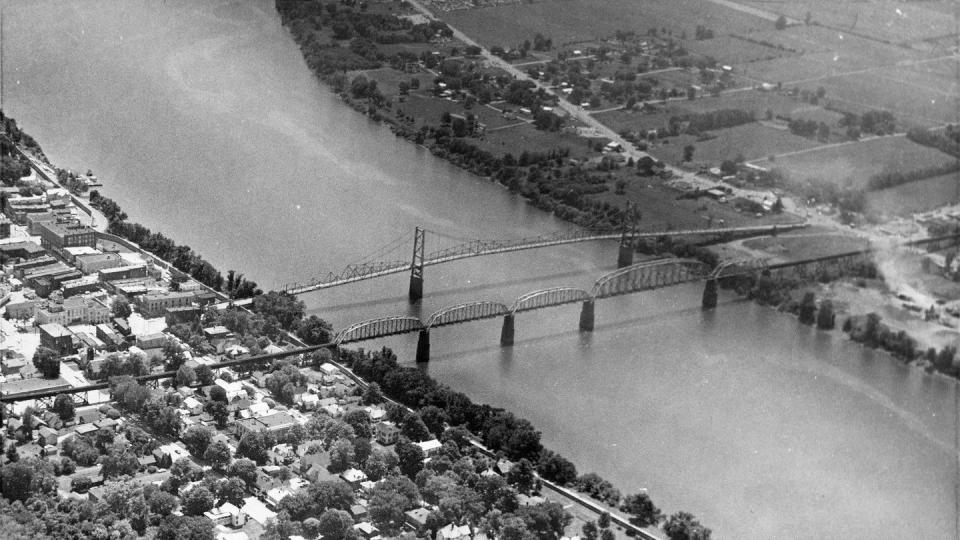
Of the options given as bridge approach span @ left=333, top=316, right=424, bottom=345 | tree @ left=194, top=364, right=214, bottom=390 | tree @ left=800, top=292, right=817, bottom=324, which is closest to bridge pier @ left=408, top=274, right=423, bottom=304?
bridge approach span @ left=333, top=316, right=424, bottom=345

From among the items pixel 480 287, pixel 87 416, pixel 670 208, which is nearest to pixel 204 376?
pixel 87 416

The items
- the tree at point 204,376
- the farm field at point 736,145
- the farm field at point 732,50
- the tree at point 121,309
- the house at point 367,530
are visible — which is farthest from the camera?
the farm field at point 732,50

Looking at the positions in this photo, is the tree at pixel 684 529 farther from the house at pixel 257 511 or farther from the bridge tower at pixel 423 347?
the bridge tower at pixel 423 347

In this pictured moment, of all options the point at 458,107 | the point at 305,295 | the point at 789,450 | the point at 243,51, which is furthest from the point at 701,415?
the point at 243,51

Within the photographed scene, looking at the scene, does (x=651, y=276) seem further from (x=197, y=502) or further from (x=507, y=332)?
(x=197, y=502)

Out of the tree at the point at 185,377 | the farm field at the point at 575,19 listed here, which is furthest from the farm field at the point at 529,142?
the tree at the point at 185,377

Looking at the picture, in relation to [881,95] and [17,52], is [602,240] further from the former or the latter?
[17,52]
